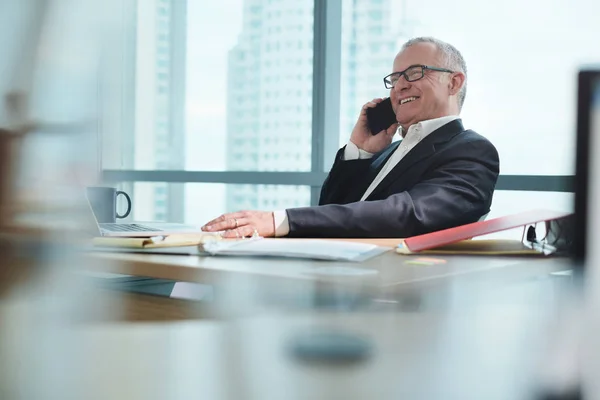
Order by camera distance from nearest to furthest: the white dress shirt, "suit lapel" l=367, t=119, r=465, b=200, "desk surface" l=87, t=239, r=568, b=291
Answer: "desk surface" l=87, t=239, r=568, b=291 < "suit lapel" l=367, t=119, r=465, b=200 < the white dress shirt

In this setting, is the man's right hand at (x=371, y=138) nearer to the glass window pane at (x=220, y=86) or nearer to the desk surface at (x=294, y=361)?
the glass window pane at (x=220, y=86)

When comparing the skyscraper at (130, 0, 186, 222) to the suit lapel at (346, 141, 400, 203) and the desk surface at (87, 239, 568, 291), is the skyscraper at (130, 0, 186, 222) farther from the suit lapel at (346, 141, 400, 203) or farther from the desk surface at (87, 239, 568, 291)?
the desk surface at (87, 239, 568, 291)

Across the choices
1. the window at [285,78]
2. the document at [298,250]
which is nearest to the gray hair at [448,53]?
the window at [285,78]

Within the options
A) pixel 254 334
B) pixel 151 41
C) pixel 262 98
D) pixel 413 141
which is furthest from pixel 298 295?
pixel 151 41

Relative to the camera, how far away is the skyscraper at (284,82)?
2.90 m

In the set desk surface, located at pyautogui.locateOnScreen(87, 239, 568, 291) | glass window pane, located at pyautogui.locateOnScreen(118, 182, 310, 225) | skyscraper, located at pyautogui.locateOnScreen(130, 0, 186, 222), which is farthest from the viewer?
skyscraper, located at pyautogui.locateOnScreen(130, 0, 186, 222)

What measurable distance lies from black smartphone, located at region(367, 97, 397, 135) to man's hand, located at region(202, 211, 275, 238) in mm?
836

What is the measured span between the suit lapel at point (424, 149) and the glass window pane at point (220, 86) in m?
1.44

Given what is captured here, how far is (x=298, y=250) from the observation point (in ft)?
2.42

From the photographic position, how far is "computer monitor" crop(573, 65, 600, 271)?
324mm

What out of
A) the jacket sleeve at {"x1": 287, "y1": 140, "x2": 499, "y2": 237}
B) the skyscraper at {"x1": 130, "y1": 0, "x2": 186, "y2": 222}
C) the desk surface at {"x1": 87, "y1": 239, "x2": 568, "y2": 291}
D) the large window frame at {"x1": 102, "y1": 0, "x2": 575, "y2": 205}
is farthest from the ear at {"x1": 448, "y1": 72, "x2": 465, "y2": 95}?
the skyscraper at {"x1": 130, "y1": 0, "x2": 186, "y2": 222}

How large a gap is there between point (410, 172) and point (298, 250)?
0.68m

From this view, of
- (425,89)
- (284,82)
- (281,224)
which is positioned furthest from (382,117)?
(284,82)

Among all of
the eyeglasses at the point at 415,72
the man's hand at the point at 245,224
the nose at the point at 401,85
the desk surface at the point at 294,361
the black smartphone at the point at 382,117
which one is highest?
the eyeglasses at the point at 415,72
